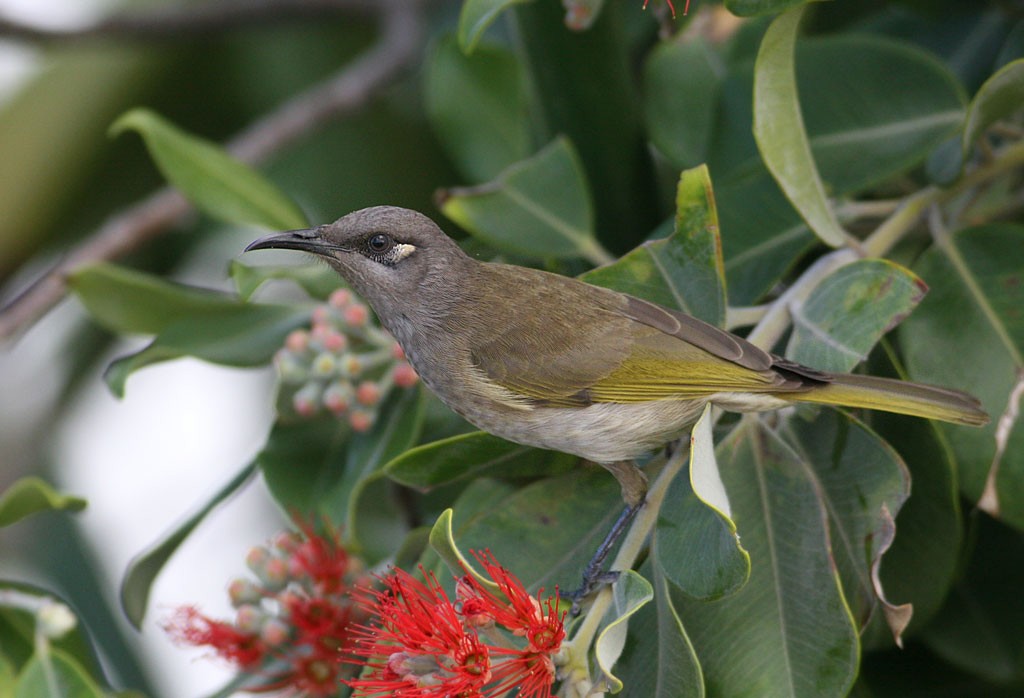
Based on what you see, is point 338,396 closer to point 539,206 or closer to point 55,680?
point 539,206

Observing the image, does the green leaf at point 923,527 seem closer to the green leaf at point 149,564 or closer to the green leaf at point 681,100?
the green leaf at point 681,100

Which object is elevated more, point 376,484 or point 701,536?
point 701,536

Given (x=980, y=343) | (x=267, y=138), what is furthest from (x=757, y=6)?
(x=267, y=138)

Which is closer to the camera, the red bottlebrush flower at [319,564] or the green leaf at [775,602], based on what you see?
the green leaf at [775,602]

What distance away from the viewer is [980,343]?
2.27 meters

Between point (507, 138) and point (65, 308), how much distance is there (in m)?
Result: 2.05

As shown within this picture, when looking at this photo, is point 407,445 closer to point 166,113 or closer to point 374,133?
point 374,133

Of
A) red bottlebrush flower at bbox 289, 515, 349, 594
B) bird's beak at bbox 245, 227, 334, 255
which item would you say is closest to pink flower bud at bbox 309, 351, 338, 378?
bird's beak at bbox 245, 227, 334, 255

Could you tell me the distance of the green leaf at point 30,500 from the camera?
2.28 meters

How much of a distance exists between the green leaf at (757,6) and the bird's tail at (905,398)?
633 mm

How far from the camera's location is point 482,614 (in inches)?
70.5

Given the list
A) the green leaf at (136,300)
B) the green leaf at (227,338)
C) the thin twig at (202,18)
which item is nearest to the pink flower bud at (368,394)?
the green leaf at (227,338)

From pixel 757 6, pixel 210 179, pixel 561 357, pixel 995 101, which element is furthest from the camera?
pixel 210 179

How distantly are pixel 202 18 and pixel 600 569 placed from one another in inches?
112
